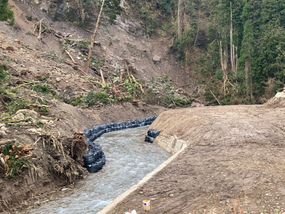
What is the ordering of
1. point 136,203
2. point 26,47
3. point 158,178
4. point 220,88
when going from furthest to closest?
point 220,88 < point 26,47 < point 158,178 < point 136,203

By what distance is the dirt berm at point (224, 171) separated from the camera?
5.28 m

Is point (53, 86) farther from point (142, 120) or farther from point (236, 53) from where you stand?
point (236, 53)

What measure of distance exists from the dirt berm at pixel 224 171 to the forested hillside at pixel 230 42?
13472 mm

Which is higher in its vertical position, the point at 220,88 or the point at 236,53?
the point at 236,53

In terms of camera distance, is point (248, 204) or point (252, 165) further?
point (252, 165)

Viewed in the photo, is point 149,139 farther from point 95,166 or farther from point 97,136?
point 95,166

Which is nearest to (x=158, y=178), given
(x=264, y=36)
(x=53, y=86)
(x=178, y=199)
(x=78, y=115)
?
(x=178, y=199)

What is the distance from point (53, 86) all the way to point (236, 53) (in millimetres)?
19453

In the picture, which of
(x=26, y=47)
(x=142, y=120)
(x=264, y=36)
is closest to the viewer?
(x=142, y=120)

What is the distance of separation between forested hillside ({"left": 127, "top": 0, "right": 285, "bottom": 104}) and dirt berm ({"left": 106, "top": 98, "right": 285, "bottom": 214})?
13472mm

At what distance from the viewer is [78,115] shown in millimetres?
15711

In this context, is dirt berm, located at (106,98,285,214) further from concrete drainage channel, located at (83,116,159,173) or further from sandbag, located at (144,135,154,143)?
concrete drainage channel, located at (83,116,159,173)

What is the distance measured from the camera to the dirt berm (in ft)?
17.3

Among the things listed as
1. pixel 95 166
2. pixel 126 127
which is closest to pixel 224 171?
pixel 95 166
